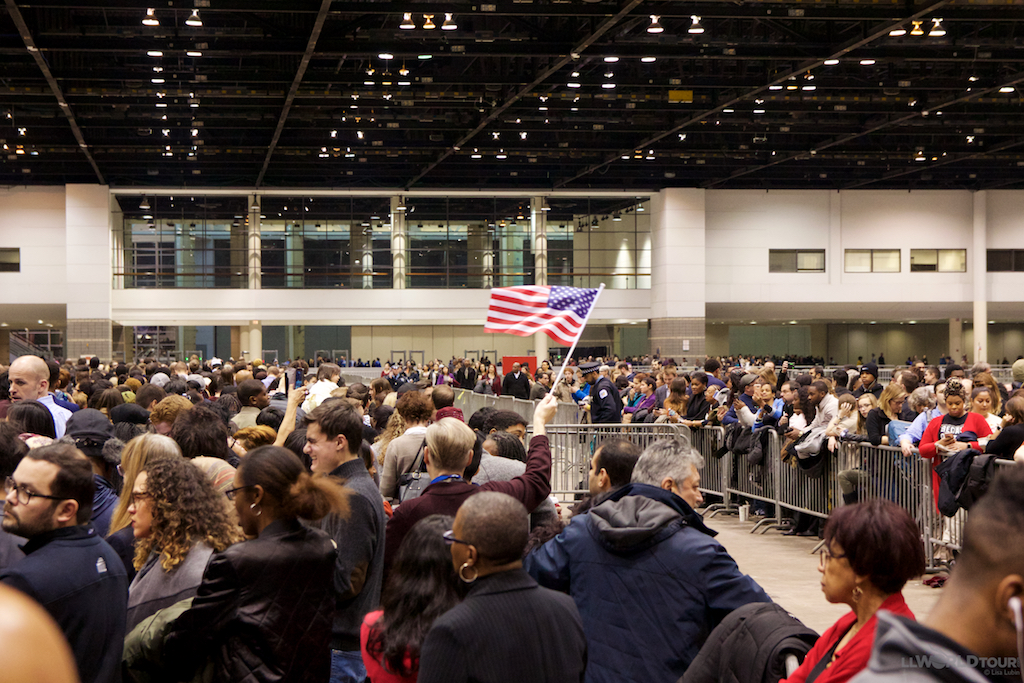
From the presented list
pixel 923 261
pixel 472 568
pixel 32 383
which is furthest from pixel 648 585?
pixel 923 261

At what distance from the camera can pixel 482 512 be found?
9.93ft

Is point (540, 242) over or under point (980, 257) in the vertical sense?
over

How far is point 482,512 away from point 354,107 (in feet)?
101

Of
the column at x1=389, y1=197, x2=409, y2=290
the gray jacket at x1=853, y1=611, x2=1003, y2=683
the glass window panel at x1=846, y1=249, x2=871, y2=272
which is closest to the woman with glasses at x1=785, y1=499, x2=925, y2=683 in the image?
the gray jacket at x1=853, y1=611, x2=1003, y2=683

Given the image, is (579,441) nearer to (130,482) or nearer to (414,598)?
(130,482)

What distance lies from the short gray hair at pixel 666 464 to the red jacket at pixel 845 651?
122cm

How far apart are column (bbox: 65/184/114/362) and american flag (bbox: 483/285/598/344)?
37750 millimetres

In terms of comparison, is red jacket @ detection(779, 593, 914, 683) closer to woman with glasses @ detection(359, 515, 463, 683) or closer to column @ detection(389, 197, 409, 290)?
woman with glasses @ detection(359, 515, 463, 683)

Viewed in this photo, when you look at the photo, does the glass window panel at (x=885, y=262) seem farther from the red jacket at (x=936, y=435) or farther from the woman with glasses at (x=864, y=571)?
the woman with glasses at (x=864, y=571)

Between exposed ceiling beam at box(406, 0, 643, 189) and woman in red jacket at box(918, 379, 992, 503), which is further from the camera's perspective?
exposed ceiling beam at box(406, 0, 643, 189)

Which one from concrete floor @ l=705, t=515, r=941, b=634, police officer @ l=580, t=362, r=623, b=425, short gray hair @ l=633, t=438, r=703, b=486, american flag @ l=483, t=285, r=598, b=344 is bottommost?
concrete floor @ l=705, t=515, r=941, b=634

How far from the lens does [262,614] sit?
3373 millimetres

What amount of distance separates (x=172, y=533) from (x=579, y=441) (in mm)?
9835

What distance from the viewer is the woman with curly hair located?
3.63 meters
